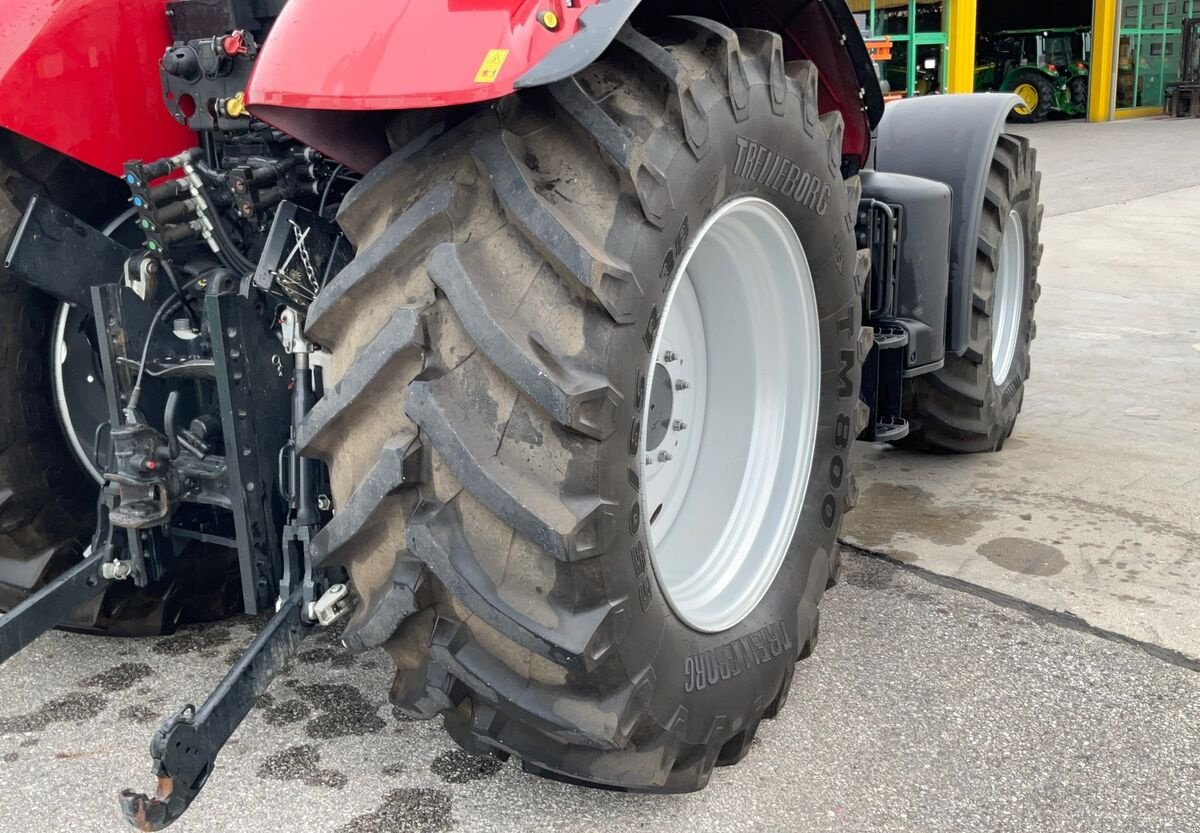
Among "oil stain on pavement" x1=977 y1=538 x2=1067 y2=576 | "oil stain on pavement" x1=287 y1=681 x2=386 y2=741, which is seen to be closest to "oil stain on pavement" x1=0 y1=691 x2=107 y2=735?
"oil stain on pavement" x1=287 y1=681 x2=386 y2=741

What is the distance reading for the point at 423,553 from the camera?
70.4 inches

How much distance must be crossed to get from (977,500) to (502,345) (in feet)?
9.44

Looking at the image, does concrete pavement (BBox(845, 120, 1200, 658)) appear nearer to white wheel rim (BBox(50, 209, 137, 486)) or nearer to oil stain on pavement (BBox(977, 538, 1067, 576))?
oil stain on pavement (BBox(977, 538, 1067, 576))

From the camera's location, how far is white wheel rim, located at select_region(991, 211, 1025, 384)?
4594mm

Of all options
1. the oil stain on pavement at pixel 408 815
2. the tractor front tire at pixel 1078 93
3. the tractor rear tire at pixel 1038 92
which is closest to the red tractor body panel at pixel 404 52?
the oil stain on pavement at pixel 408 815

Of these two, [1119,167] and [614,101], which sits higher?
[614,101]

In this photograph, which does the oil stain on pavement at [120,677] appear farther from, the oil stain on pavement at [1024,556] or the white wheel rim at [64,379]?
the oil stain on pavement at [1024,556]

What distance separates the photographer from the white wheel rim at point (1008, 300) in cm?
459

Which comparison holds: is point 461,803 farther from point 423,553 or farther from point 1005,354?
point 1005,354

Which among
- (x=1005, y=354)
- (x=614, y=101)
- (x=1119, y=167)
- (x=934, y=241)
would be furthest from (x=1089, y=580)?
(x=1119, y=167)

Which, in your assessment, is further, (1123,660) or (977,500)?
(977,500)

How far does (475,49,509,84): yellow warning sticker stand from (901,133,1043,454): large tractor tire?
2772 millimetres

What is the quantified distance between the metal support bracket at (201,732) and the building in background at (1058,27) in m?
20.1

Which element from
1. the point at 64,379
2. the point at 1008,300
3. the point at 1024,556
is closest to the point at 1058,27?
the point at 1008,300
